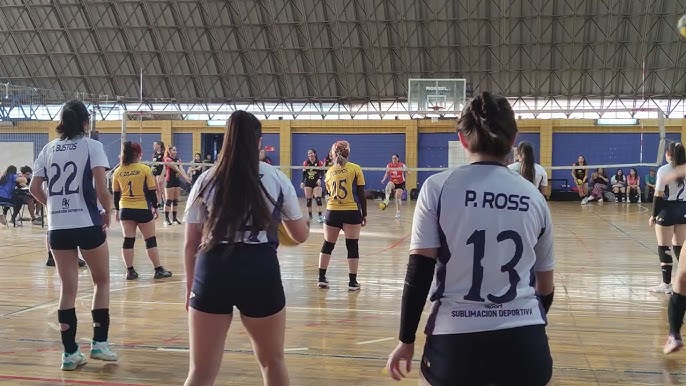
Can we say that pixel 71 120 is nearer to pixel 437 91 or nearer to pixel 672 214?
pixel 672 214

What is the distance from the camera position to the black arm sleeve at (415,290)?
2164mm

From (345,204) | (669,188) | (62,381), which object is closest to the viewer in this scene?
(62,381)

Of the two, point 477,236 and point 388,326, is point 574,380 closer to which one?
point 388,326

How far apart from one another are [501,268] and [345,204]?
5.32 metres

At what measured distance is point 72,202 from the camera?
4402mm

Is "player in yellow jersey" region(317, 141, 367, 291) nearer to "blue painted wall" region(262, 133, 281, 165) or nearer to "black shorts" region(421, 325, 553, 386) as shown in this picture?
"black shorts" region(421, 325, 553, 386)

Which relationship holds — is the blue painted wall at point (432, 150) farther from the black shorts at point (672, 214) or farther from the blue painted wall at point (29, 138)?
the black shorts at point (672, 214)

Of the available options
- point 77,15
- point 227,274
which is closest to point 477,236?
point 227,274

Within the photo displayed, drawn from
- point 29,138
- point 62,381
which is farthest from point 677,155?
point 29,138

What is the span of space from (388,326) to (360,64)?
23217mm

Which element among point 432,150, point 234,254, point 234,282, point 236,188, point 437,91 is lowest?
point 234,282

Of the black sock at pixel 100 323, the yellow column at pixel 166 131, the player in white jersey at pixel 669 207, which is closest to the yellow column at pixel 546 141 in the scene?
the yellow column at pixel 166 131

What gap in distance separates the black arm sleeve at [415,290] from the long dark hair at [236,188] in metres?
0.91

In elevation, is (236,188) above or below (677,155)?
below
